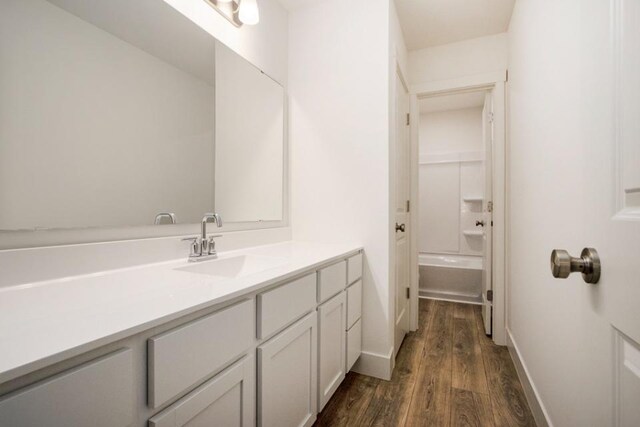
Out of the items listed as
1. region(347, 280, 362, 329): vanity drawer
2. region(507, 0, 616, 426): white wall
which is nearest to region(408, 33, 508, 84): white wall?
region(507, 0, 616, 426): white wall

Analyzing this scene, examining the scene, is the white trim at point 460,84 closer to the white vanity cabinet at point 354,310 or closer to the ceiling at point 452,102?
the ceiling at point 452,102

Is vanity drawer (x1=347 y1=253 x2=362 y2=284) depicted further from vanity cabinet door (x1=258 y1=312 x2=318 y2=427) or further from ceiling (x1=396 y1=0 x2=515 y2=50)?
ceiling (x1=396 y1=0 x2=515 y2=50)

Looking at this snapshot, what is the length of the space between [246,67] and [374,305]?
1.62 m

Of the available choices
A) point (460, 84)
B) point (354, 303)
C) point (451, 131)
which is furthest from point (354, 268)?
point (451, 131)

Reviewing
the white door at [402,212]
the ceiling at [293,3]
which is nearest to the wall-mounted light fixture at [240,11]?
the ceiling at [293,3]

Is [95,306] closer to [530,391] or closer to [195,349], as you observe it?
[195,349]

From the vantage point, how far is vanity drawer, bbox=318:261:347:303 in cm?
130

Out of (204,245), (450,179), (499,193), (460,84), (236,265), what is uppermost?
(460,84)

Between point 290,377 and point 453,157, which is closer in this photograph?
point 290,377

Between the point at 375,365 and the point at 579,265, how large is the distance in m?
1.46

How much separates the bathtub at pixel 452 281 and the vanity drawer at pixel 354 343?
1861 mm

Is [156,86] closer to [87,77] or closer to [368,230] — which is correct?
[87,77]

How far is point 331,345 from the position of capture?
55.2 inches

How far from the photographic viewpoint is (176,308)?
2.13 feet
